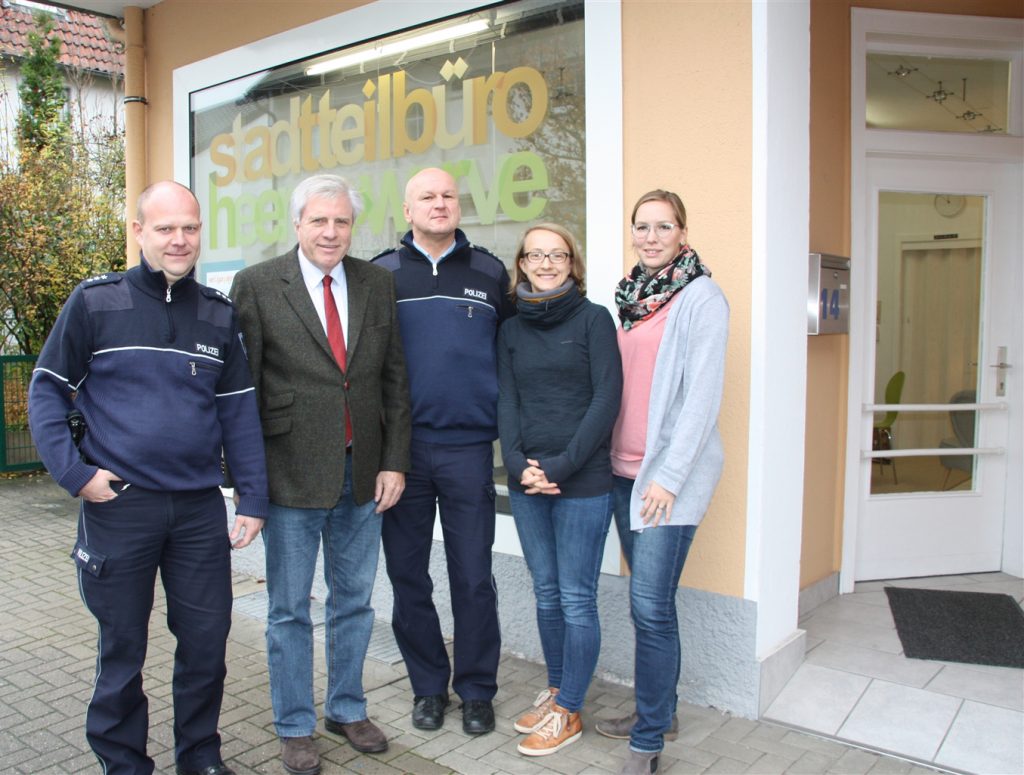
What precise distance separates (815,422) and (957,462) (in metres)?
1.24

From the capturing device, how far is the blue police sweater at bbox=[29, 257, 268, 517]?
274 centimetres

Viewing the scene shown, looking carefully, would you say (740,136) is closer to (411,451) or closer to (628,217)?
(628,217)

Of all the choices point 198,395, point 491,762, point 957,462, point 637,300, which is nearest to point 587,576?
point 491,762

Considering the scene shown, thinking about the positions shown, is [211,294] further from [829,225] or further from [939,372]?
[939,372]

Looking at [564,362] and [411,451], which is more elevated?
[564,362]

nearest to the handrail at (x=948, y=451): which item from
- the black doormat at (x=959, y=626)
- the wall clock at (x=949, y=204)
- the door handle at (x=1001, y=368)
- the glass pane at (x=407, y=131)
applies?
the door handle at (x=1001, y=368)

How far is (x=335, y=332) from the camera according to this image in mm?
3279

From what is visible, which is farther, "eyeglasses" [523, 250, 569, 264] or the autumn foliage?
the autumn foliage

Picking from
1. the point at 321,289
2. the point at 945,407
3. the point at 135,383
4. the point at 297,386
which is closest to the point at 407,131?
the point at 321,289

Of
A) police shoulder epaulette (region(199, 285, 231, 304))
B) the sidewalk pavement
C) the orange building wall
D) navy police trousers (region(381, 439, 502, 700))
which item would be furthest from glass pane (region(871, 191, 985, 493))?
police shoulder epaulette (region(199, 285, 231, 304))

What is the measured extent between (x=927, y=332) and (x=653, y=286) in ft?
9.27

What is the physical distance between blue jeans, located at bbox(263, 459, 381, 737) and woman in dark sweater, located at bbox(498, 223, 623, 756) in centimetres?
63

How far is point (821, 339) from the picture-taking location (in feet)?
15.3

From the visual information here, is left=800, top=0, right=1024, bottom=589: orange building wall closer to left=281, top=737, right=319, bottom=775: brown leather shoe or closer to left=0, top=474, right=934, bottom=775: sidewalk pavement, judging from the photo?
left=0, top=474, right=934, bottom=775: sidewalk pavement
